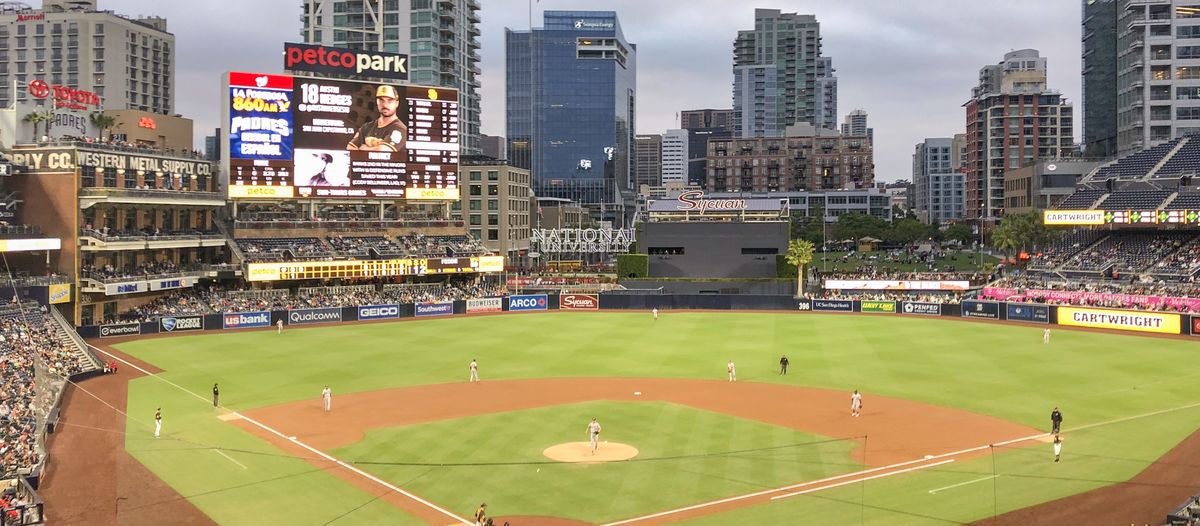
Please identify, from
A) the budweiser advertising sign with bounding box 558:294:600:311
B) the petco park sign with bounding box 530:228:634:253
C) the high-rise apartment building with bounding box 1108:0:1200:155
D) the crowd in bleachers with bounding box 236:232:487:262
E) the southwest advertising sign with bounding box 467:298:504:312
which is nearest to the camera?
the crowd in bleachers with bounding box 236:232:487:262

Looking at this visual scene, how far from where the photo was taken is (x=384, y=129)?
86.9 metres

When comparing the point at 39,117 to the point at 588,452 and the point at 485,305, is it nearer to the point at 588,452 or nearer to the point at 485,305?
the point at 485,305

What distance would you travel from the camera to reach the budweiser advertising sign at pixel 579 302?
90.7 meters

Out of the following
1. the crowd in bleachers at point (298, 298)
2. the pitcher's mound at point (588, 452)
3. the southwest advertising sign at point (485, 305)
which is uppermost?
the crowd in bleachers at point (298, 298)

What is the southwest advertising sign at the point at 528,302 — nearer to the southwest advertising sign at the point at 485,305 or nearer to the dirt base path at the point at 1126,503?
the southwest advertising sign at the point at 485,305

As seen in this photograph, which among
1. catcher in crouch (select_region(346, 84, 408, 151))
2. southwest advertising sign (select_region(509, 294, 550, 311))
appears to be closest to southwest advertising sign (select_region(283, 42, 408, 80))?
catcher in crouch (select_region(346, 84, 408, 151))

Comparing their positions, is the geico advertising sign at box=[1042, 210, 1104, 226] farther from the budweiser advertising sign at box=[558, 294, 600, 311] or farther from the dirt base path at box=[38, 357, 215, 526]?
the dirt base path at box=[38, 357, 215, 526]

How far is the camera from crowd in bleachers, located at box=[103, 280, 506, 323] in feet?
245

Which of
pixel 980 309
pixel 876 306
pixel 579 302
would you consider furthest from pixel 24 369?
pixel 980 309

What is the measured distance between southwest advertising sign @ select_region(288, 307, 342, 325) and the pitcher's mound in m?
47.3

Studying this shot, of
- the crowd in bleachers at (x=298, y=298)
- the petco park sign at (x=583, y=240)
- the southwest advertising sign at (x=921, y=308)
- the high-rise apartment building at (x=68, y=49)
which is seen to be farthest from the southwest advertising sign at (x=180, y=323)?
the high-rise apartment building at (x=68, y=49)

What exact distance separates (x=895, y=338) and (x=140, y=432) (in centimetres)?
5115

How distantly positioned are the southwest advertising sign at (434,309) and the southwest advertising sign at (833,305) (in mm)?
35414

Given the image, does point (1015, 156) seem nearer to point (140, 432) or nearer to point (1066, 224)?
point (1066, 224)
